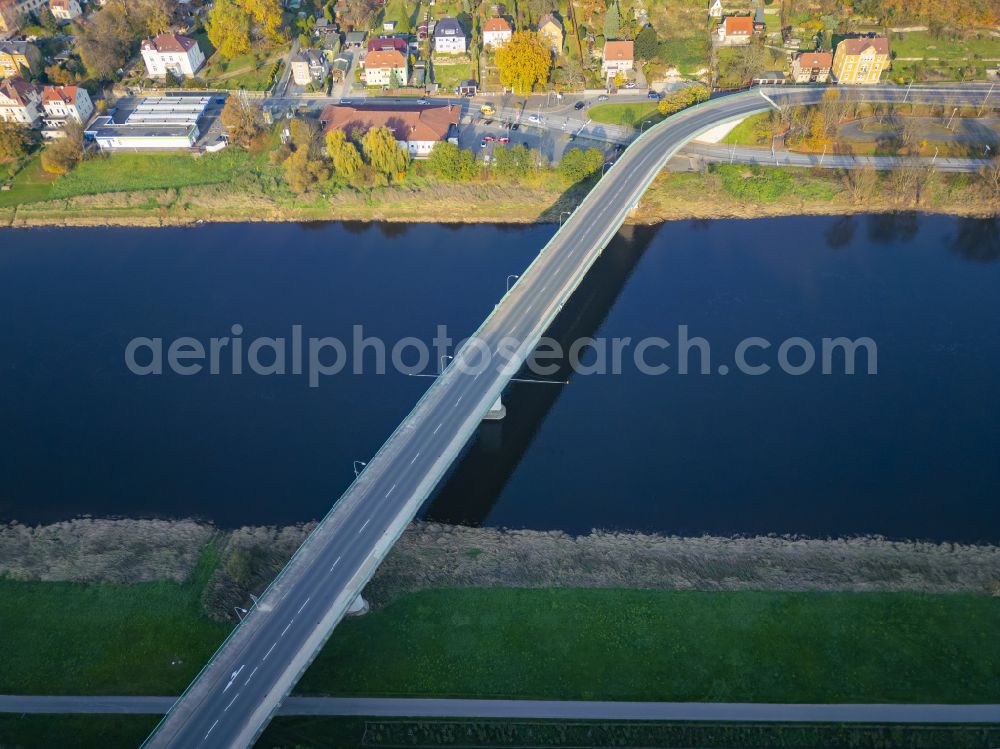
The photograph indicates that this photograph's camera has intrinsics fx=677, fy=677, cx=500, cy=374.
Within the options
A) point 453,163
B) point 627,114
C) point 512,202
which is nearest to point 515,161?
point 512,202

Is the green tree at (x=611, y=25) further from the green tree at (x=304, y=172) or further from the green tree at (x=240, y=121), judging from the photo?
the green tree at (x=240, y=121)

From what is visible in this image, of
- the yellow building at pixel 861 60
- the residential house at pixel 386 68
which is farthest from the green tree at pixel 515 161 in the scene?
the yellow building at pixel 861 60

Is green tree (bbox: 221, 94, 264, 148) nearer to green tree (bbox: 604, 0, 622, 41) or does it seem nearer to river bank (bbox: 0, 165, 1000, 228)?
river bank (bbox: 0, 165, 1000, 228)

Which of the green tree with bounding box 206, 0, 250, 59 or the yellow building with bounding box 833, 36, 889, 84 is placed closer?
the yellow building with bounding box 833, 36, 889, 84

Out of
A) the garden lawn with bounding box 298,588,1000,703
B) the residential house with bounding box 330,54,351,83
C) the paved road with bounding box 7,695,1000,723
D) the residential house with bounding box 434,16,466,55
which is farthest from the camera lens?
the residential house with bounding box 434,16,466,55

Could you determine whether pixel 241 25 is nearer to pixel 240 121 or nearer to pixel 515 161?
pixel 240 121

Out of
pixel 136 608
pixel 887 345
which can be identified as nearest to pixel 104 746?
pixel 136 608

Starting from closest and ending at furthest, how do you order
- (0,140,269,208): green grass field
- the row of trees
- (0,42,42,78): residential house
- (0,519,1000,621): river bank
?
(0,519,1000,621): river bank
(0,140,269,208): green grass field
(0,42,42,78): residential house
the row of trees

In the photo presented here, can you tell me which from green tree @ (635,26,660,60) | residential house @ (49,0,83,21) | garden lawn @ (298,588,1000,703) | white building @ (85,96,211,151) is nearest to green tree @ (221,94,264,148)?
white building @ (85,96,211,151)
